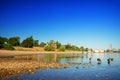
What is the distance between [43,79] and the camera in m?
23.5

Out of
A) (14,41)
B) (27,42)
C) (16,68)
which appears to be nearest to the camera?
(16,68)

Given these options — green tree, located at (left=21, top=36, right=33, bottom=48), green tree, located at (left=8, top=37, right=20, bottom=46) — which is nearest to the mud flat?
green tree, located at (left=8, top=37, right=20, bottom=46)

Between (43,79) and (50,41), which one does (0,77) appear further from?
(50,41)

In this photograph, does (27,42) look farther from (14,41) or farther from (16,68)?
(16,68)

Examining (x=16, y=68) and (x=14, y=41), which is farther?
(x=14, y=41)

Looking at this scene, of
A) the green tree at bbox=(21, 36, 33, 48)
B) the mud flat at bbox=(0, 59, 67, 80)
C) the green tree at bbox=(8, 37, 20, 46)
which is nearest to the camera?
the mud flat at bbox=(0, 59, 67, 80)

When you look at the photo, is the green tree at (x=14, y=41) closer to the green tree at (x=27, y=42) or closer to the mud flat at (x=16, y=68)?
the green tree at (x=27, y=42)

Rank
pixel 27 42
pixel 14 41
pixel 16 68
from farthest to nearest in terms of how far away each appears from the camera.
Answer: pixel 27 42, pixel 14 41, pixel 16 68

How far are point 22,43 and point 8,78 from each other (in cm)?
14447

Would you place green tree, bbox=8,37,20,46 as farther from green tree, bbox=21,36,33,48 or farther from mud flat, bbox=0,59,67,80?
mud flat, bbox=0,59,67,80

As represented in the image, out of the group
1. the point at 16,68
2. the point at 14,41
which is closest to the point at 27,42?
the point at 14,41

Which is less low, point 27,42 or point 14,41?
point 14,41

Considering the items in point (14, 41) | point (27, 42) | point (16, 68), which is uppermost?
point (14, 41)

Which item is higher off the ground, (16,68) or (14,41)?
(14,41)
